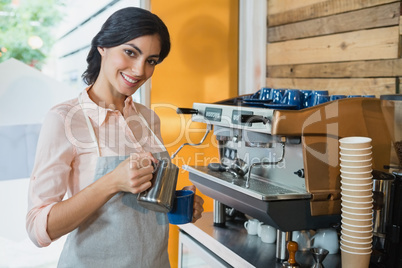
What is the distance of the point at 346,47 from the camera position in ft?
7.18

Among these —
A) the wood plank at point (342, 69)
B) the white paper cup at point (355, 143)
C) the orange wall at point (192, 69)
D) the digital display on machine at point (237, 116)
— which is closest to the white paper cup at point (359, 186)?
the white paper cup at point (355, 143)

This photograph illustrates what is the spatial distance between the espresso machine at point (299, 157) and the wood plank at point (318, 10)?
2.18ft

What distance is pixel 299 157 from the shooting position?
1.60m

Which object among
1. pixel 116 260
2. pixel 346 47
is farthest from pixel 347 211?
pixel 346 47

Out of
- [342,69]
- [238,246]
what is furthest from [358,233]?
[342,69]

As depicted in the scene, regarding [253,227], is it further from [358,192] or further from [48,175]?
[48,175]

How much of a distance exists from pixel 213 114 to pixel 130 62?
0.69 metres

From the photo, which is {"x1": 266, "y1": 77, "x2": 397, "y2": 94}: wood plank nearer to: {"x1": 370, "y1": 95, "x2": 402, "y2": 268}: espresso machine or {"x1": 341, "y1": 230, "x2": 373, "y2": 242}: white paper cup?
{"x1": 370, "y1": 95, "x2": 402, "y2": 268}: espresso machine

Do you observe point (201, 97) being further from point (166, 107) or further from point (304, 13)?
→ point (304, 13)

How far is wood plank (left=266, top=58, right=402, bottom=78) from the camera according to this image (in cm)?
194

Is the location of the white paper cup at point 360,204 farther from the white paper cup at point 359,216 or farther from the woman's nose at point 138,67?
the woman's nose at point 138,67

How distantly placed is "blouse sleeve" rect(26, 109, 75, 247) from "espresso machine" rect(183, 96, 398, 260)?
0.69 metres

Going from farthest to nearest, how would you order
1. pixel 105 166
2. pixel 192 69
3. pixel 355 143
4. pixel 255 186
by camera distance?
pixel 192 69 → pixel 255 186 → pixel 355 143 → pixel 105 166

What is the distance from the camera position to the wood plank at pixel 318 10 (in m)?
2.08
